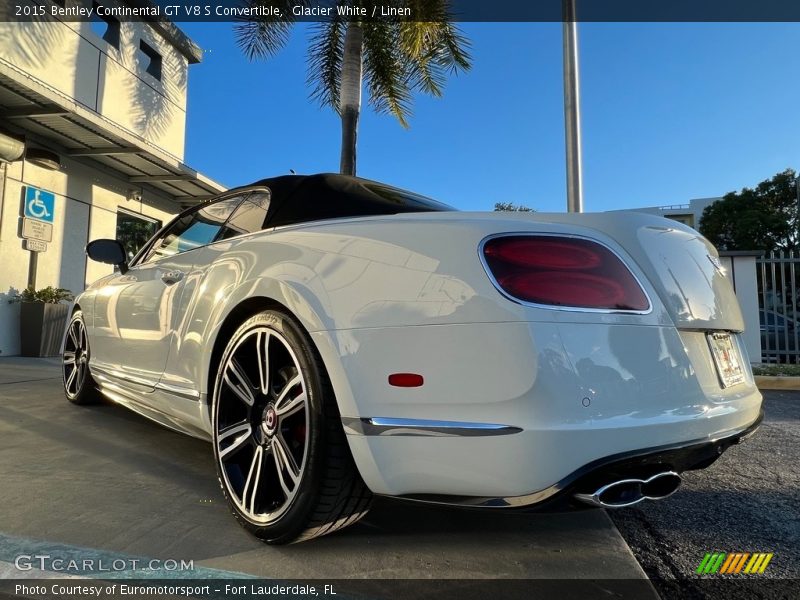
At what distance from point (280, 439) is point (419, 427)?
2.02 feet

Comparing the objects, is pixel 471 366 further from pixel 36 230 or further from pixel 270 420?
pixel 36 230

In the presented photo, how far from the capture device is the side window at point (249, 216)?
2529 millimetres

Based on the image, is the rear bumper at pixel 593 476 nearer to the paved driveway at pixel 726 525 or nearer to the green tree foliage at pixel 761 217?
the paved driveway at pixel 726 525

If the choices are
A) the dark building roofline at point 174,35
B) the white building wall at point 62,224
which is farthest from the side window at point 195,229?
the dark building roofline at point 174,35

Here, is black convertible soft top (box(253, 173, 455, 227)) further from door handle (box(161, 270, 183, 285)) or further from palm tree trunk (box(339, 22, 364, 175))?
palm tree trunk (box(339, 22, 364, 175))

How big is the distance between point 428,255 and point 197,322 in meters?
1.27

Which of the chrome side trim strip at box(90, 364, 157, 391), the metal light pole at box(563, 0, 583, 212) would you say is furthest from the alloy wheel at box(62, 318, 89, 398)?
the metal light pole at box(563, 0, 583, 212)

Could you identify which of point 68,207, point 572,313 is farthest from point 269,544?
point 68,207

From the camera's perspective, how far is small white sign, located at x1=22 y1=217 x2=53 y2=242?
805 cm

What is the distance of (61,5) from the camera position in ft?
28.4

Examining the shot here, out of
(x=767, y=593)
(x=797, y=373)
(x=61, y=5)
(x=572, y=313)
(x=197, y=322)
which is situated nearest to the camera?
(x=572, y=313)

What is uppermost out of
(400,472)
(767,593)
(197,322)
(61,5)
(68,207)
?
(61,5)

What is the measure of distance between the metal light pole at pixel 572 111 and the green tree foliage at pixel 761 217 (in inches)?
1206

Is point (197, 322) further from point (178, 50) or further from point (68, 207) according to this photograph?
point (178, 50)
